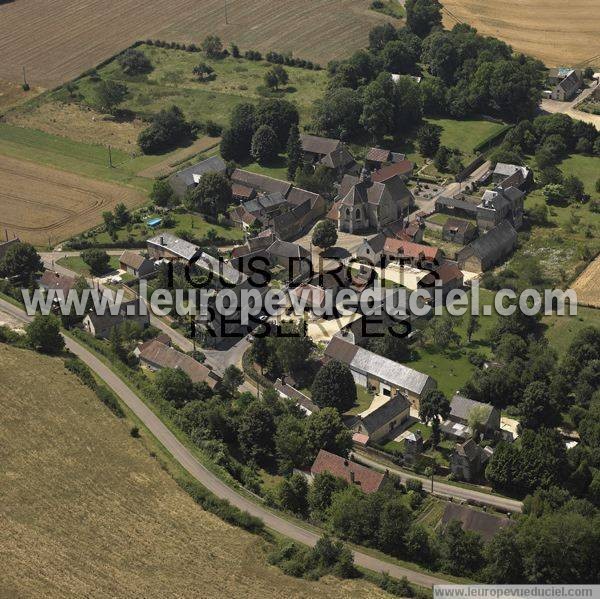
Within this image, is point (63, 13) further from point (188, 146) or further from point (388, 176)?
point (388, 176)

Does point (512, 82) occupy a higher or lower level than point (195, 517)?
higher

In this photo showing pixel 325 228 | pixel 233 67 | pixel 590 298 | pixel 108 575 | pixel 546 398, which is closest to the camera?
pixel 108 575

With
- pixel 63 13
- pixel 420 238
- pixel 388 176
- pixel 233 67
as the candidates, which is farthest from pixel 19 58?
pixel 420 238

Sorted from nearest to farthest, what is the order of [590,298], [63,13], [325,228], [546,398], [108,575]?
[108,575] → [546,398] → [590,298] → [325,228] → [63,13]

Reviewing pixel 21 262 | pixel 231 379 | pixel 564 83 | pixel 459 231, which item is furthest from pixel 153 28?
pixel 231 379

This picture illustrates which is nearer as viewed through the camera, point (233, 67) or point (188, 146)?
point (188, 146)
